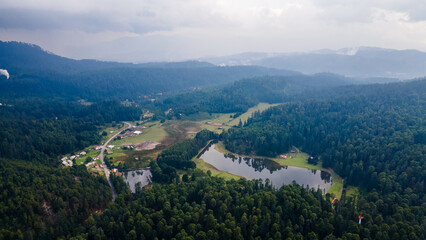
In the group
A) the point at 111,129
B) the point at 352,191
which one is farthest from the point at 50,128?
the point at 352,191

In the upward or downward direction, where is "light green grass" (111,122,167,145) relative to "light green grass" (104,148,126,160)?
upward

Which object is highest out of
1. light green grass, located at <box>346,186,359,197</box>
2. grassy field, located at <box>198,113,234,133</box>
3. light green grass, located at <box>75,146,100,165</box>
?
grassy field, located at <box>198,113,234,133</box>

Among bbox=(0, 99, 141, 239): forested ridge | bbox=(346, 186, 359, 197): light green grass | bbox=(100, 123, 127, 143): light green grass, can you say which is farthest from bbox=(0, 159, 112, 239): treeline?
bbox=(346, 186, 359, 197): light green grass

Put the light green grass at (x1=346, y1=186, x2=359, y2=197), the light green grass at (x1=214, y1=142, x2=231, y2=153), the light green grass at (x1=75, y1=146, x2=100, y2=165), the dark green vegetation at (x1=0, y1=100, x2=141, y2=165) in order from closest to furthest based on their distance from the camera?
the light green grass at (x1=346, y1=186, x2=359, y2=197)
the dark green vegetation at (x1=0, y1=100, x2=141, y2=165)
the light green grass at (x1=75, y1=146, x2=100, y2=165)
the light green grass at (x1=214, y1=142, x2=231, y2=153)

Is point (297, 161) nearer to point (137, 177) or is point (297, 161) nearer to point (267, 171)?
point (267, 171)

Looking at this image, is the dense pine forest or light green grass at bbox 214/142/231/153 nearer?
the dense pine forest

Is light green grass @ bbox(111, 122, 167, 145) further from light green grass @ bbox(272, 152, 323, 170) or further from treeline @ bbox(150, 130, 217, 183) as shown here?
light green grass @ bbox(272, 152, 323, 170)

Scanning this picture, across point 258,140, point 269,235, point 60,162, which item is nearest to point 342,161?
point 258,140

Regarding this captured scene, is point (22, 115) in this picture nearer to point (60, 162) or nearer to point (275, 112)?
point (60, 162)

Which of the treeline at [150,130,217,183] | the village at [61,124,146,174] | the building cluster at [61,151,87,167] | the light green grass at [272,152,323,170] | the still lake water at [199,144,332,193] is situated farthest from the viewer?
the light green grass at [272,152,323,170]
